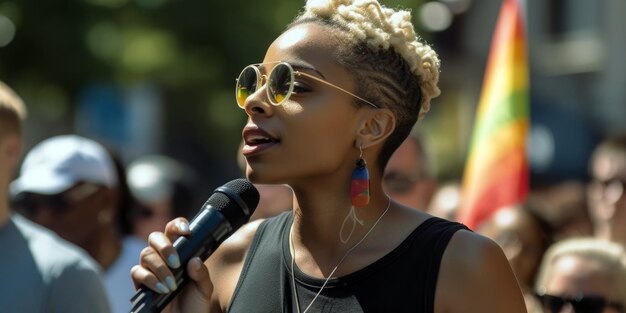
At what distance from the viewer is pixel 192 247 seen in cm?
321

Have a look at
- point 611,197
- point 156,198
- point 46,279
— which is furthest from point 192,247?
point 156,198

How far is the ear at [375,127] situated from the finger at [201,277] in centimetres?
53

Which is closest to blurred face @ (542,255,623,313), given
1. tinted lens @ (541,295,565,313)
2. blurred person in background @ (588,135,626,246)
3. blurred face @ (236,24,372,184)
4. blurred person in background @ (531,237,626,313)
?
blurred person in background @ (531,237,626,313)

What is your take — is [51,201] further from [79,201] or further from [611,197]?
[611,197]

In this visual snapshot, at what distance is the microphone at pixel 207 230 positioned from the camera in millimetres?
3135

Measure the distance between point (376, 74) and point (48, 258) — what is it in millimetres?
1521

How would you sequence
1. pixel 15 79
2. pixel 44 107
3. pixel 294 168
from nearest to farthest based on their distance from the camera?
1. pixel 294 168
2. pixel 15 79
3. pixel 44 107

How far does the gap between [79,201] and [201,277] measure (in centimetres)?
308

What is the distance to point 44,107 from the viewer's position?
57.5 ft

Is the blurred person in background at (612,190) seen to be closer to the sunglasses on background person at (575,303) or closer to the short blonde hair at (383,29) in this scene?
the sunglasses on background person at (575,303)

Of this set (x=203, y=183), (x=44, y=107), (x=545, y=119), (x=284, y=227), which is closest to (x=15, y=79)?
(x=44, y=107)

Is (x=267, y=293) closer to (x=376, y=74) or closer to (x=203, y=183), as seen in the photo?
(x=376, y=74)

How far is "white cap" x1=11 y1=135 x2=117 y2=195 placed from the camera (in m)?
6.14

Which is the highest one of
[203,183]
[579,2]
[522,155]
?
[522,155]
